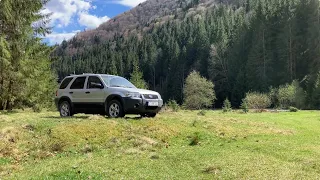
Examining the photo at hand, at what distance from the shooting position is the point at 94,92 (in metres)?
16.7

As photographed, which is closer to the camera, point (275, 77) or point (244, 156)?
point (244, 156)

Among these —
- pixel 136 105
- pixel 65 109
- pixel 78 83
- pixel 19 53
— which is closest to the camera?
pixel 136 105

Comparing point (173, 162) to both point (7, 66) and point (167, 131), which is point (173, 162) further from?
point (7, 66)

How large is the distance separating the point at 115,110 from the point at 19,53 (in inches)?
581

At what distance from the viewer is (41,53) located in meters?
30.2

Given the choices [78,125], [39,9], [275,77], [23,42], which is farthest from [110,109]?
[275,77]

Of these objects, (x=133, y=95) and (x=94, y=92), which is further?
(x=94, y=92)

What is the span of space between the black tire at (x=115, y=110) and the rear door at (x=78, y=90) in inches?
63.8

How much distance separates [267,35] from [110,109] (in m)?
70.8

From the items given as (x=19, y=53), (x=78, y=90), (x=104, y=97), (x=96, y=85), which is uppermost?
(x=19, y=53)

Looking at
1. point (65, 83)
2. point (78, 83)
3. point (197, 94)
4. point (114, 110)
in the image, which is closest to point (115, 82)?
point (114, 110)

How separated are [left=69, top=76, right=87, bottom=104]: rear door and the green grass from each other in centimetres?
205

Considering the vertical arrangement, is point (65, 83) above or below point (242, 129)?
above

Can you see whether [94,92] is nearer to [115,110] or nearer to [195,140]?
[115,110]
